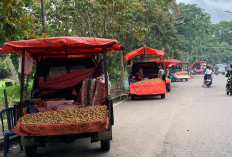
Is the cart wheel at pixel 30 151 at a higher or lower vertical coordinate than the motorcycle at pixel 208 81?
lower

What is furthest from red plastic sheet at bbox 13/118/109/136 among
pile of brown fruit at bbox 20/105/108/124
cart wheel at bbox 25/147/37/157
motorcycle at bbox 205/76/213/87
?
motorcycle at bbox 205/76/213/87

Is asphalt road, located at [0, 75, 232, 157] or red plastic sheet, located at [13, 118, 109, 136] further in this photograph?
asphalt road, located at [0, 75, 232, 157]

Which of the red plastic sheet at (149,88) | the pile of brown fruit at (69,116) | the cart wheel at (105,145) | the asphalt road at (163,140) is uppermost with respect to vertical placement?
the pile of brown fruit at (69,116)

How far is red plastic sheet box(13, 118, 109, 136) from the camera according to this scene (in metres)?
5.33

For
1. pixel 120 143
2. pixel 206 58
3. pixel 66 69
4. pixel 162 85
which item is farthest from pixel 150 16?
pixel 206 58

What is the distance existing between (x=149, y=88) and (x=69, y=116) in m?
10.7

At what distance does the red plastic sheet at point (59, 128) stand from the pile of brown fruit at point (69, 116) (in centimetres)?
13

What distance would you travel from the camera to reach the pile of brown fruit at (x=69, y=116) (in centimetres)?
551

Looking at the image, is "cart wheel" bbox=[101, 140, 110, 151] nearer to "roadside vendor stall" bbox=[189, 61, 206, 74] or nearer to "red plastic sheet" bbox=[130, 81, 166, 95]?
"red plastic sheet" bbox=[130, 81, 166, 95]

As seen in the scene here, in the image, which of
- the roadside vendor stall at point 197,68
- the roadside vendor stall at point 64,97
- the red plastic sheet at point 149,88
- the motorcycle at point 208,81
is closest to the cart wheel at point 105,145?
the roadside vendor stall at point 64,97

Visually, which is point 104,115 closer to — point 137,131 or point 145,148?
point 145,148

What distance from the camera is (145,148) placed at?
20.9 ft

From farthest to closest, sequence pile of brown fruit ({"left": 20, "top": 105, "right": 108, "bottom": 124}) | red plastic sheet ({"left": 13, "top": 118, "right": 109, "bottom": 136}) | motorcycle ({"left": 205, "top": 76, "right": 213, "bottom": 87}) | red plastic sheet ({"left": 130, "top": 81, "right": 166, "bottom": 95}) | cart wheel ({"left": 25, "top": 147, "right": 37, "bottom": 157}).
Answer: motorcycle ({"left": 205, "top": 76, "right": 213, "bottom": 87}), red plastic sheet ({"left": 130, "top": 81, "right": 166, "bottom": 95}), cart wheel ({"left": 25, "top": 147, "right": 37, "bottom": 157}), pile of brown fruit ({"left": 20, "top": 105, "right": 108, "bottom": 124}), red plastic sheet ({"left": 13, "top": 118, "right": 109, "bottom": 136})

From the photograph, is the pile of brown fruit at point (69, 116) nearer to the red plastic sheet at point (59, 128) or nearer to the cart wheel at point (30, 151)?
the red plastic sheet at point (59, 128)
